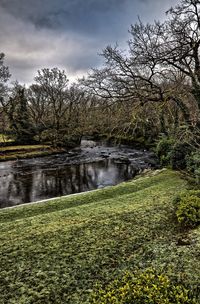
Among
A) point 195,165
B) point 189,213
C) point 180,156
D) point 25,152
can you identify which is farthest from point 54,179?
point 189,213

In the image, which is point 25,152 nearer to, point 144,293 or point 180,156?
point 180,156

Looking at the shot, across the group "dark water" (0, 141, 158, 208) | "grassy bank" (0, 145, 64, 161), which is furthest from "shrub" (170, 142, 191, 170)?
"grassy bank" (0, 145, 64, 161)

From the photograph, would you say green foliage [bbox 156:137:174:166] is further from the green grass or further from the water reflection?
the green grass

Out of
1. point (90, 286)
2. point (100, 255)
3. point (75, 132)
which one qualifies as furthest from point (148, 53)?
point (75, 132)

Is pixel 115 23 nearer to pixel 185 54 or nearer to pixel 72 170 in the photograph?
pixel 185 54

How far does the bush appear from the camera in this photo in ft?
11.6

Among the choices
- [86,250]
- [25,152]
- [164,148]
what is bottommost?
[86,250]

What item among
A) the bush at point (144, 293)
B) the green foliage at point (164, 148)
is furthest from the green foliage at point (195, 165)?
the bush at point (144, 293)

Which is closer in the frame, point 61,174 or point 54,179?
point 54,179

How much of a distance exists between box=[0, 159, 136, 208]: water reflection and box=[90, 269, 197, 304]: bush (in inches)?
430

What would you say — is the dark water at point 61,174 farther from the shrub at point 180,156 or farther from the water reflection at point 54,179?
the shrub at point 180,156

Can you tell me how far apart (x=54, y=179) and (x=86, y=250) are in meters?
13.4

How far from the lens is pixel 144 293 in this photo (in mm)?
3773

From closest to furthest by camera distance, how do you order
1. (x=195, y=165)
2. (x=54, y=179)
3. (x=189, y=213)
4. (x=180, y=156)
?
(x=189, y=213), (x=195, y=165), (x=180, y=156), (x=54, y=179)
